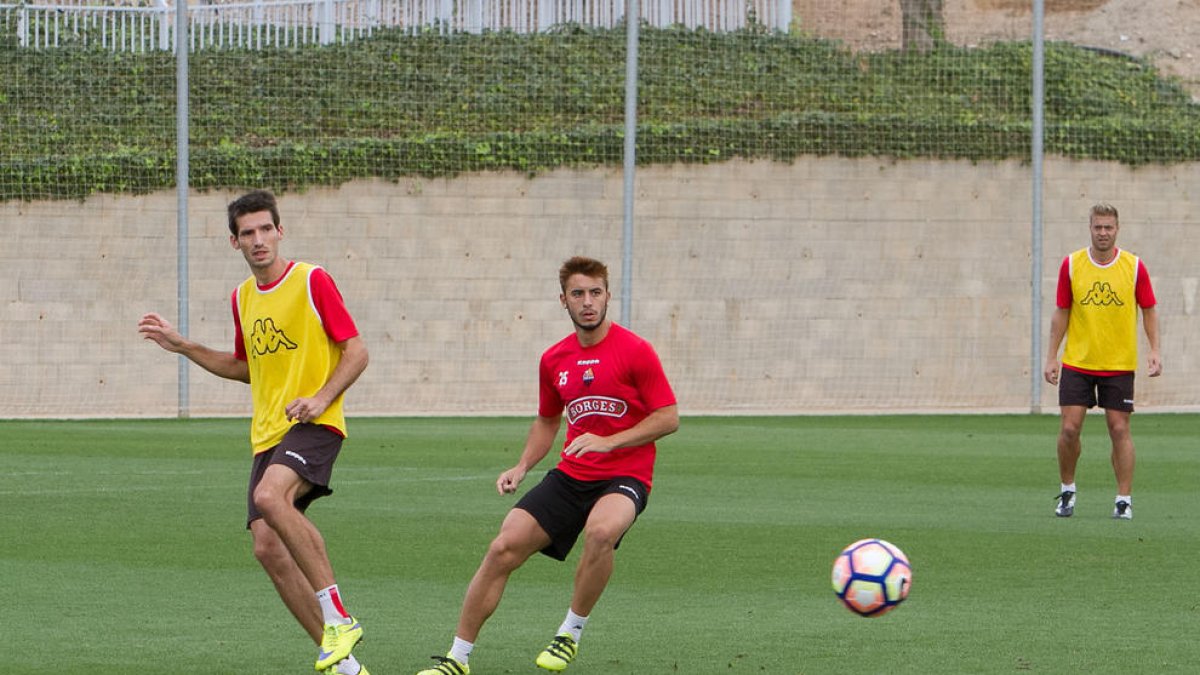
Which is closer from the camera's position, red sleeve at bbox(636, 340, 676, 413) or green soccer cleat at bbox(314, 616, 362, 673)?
green soccer cleat at bbox(314, 616, 362, 673)

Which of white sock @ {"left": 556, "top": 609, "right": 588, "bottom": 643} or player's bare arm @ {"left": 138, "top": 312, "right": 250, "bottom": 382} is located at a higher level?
player's bare arm @ {"left": 138, "top": 312, "right": 250, "bottom": 382}

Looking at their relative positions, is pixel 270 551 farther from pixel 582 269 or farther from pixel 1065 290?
pixel 1065 290

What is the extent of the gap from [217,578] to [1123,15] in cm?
2782

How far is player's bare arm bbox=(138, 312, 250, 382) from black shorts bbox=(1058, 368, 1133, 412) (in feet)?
22.4

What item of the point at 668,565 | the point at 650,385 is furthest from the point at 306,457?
the point at 668,565

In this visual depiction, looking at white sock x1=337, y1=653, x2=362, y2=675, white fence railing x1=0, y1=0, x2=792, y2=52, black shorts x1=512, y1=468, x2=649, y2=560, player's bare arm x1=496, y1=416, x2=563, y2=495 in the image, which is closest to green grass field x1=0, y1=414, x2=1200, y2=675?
white sock x1=337, y1=653, x2=362, y2=675

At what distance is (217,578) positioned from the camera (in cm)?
976

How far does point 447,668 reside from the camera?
7.07 m

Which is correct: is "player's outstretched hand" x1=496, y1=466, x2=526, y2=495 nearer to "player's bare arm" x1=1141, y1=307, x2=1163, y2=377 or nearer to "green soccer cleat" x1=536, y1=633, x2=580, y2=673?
"green soccer cleat" x1=536, y1=633, x2=580, y2=673

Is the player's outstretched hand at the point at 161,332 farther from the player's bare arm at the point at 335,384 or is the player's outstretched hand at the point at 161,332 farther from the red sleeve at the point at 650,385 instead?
the red sleeve at the point at 650,385

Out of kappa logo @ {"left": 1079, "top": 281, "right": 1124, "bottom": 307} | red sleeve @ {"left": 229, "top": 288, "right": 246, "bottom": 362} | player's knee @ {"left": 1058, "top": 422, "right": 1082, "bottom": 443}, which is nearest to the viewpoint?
red sleeve @ {"left": 229, "top": 288, "right": 246, "bottom": 362}

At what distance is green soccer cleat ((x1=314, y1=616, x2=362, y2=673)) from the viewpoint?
272 inches

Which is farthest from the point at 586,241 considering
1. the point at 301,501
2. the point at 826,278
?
the point at 301,501

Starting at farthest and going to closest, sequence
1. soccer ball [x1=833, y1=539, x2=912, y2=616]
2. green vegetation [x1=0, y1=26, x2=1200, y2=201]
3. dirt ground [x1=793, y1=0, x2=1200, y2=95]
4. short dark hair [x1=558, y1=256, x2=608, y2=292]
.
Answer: dirt ground [x1=793, y1=0, x2=1200, y2=95] < green vegetation [x1=0, y1=26, x2=1200, y2=201] < soccer ball [x1=833, y1=539, x2=912, y2=616] < short dark hair [x1=558, y1=256, x2=608, y2=292]
